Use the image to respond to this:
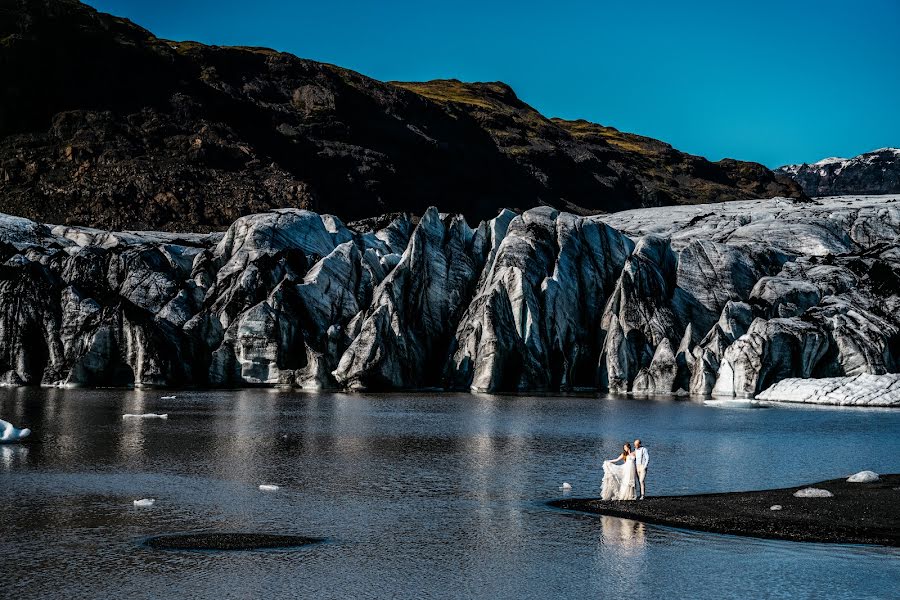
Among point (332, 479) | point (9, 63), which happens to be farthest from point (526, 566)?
point (9, 63)

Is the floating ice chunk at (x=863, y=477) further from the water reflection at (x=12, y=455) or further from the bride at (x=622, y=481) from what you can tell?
the water reflection at (x=12, y=455)

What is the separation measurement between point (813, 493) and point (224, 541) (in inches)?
731

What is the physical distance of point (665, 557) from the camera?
77.4ft

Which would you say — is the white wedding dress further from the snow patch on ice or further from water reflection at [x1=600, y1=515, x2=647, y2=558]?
the snow patch on ice

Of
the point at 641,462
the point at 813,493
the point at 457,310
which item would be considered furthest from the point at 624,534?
the point at 457,310

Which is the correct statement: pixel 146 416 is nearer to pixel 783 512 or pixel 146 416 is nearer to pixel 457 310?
pixel 783 512

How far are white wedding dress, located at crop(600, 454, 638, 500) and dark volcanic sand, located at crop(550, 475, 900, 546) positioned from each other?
18.2 inches

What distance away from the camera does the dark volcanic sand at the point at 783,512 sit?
26172 mm

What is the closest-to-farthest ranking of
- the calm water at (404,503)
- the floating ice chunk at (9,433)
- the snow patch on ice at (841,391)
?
the calm water at (404,503) < the floating ice chunk at (9,433) < the snow patch on ice at (841,391)

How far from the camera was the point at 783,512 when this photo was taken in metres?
28.9

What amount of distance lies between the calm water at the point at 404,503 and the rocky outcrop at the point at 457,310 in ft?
91.1

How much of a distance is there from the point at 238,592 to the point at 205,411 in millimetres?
45914

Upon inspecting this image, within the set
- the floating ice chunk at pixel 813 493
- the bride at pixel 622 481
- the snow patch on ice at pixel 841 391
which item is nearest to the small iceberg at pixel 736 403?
the snow patch on ice at pixel 841 391

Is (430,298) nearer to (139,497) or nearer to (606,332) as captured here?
(606,332)
